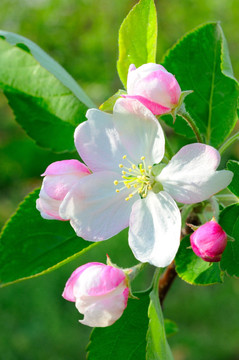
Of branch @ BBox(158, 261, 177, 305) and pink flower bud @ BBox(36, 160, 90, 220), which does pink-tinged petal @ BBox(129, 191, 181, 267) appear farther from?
branch @ BBox(158, 261, 177, 305)

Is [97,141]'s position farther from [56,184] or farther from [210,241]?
[210,241]

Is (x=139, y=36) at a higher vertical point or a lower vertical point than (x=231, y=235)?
higher

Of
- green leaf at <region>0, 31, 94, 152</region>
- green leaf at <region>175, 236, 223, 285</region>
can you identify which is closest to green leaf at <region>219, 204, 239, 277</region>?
green leaf at <region>175, 236, 223, 285</region>

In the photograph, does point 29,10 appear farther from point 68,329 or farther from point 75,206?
point 75,206

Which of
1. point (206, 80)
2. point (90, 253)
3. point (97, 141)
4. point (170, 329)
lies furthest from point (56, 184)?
point (90, 253)

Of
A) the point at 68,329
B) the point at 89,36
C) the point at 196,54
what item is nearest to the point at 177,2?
the point at 89,36

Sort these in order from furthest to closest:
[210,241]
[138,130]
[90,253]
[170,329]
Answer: [90,253] → [170,329] → [138,130] → [210,241]
